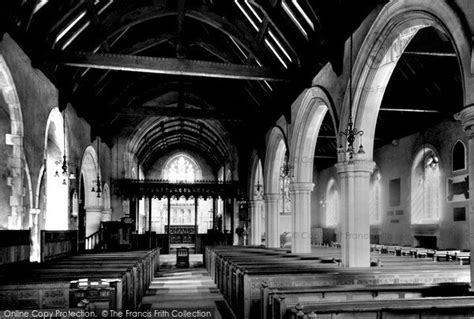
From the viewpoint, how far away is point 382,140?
1814cm

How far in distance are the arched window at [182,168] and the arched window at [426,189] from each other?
18.8 metres

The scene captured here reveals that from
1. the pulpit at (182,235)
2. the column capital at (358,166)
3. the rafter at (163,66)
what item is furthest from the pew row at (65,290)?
the pulpit at (182,235)

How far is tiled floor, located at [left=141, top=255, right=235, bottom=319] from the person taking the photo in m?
9.11

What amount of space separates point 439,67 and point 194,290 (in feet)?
28.0

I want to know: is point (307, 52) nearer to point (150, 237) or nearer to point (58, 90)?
point (58, 90)

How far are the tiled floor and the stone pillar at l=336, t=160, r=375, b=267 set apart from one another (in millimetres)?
2616

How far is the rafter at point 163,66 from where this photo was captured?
10.7 metres

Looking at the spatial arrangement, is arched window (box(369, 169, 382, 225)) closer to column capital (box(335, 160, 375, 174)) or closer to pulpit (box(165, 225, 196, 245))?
column capital (box(335, 160, 375, 174))

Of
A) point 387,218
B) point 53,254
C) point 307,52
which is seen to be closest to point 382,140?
point 387,218

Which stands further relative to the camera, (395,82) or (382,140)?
(382,140)

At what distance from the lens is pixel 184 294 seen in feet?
35.7

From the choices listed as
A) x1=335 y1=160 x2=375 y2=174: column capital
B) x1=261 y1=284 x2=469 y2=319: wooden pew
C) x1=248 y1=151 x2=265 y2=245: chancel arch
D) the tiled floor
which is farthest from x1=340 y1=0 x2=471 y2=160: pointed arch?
x1=248 y1=151 x2=265 y2=245: chancel arch

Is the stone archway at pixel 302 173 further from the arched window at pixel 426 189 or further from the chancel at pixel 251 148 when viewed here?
the arched window at pixel 426 189

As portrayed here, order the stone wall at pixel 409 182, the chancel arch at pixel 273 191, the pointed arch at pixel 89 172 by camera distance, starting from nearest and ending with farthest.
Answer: the stone wall at pixel 409 182, the chancel arch at pixel 273 191, the pointed arch at pixel 89 172
